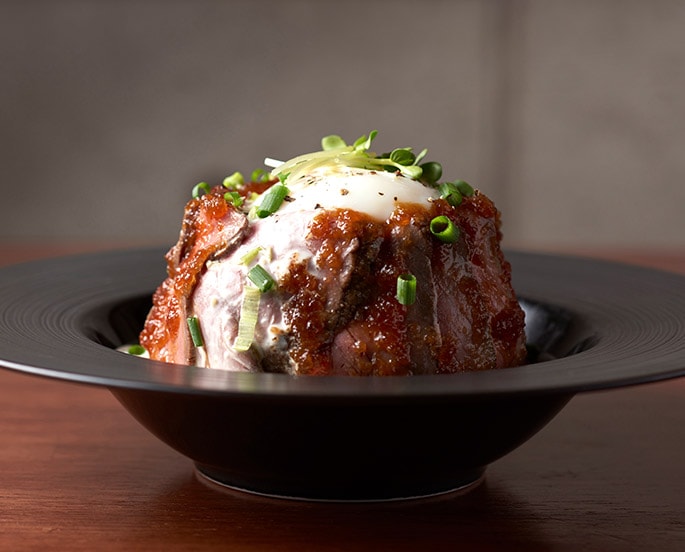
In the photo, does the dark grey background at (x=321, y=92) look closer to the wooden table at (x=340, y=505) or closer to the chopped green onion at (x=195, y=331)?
the wooden table at (x=340, y=505)

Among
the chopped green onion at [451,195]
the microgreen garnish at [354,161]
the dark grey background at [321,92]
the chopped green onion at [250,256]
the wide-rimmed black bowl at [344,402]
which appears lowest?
the dark grey background at [321,92]

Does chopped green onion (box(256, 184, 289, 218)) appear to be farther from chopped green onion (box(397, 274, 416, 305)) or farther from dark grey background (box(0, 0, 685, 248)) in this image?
dark grey background (box(0, 0, 685, 248))

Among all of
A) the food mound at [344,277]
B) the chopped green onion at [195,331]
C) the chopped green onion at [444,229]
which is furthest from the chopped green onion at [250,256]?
the chopped green onion at [444,229]

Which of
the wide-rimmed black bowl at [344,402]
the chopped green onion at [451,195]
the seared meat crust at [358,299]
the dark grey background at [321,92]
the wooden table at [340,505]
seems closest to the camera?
the wide-rimmed black bowl at [344,402]

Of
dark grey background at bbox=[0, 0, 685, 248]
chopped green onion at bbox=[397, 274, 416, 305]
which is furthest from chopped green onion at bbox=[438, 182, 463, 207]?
dark grey background at bbox=[0, 0, 685, 248]

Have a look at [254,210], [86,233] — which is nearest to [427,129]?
[86,233]

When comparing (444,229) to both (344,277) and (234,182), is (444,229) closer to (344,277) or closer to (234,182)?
(344,277)

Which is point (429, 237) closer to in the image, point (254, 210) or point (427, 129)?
point (254, 210)
